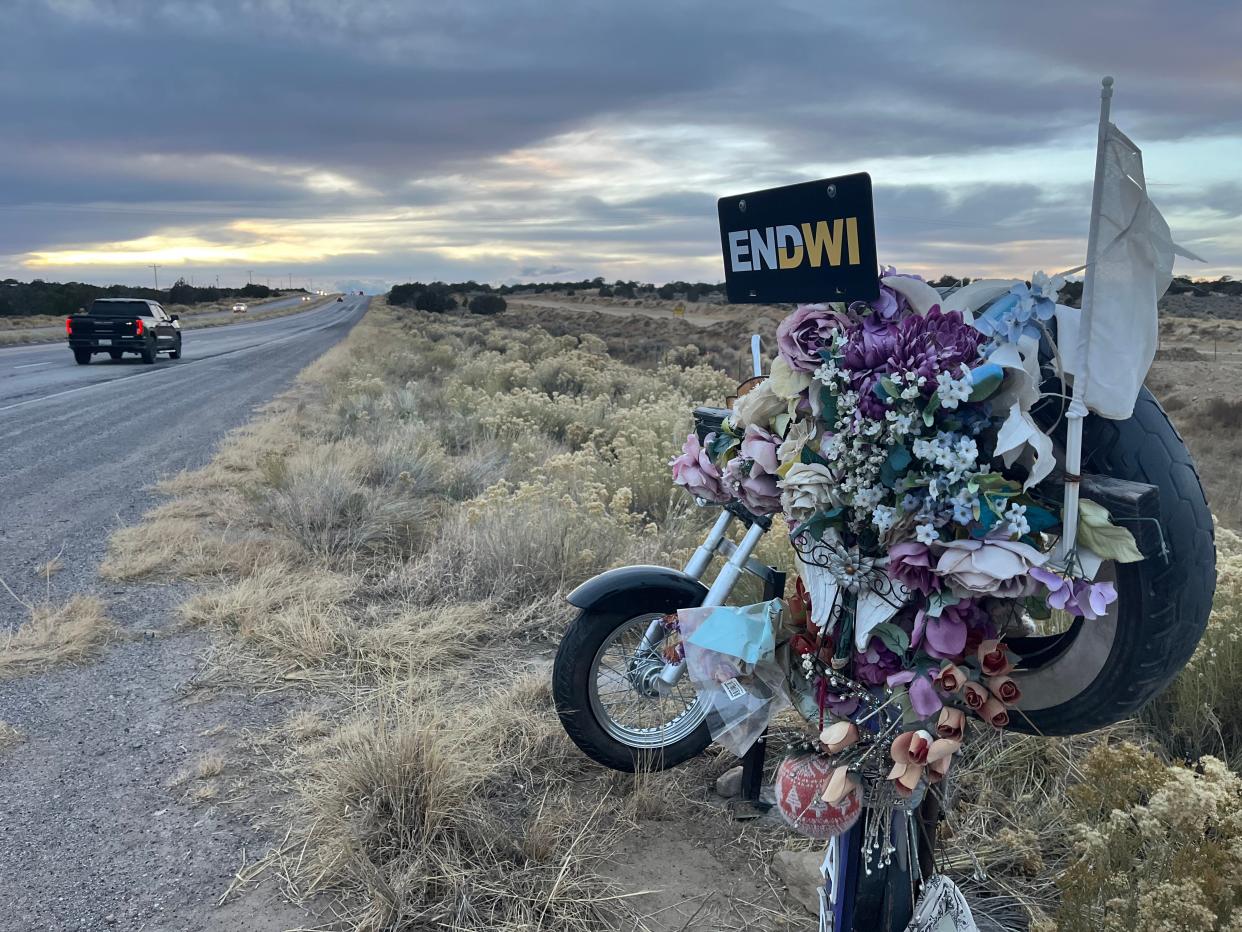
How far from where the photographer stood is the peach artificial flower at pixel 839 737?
6.51 feet

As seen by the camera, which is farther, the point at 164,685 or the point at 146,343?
the point at 146,343

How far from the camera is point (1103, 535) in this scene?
177 cm

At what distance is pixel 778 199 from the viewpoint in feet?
7.13

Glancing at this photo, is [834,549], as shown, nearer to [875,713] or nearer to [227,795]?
[875,713]

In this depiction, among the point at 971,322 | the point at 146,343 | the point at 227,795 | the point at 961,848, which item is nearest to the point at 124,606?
the point at 227,795

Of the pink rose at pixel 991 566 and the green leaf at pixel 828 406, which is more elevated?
the green leaf at pixel 828 406

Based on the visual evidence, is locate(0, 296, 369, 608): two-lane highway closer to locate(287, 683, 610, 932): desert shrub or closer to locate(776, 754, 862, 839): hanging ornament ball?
locate(287, 683, 610, 932): desert shrub

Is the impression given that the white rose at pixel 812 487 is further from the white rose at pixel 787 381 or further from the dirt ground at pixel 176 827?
the dirt ground at pixel 176 827

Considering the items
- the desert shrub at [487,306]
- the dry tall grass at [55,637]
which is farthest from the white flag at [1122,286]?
the desert shrub at [487,306]

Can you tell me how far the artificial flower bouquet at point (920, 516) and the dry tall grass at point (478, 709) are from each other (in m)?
0.55

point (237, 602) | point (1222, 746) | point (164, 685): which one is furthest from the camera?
point (237, 602)

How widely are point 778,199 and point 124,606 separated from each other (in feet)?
15.5

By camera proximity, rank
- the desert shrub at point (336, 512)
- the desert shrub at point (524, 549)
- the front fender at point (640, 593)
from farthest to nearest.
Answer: the desert shrub at point (336, 512)
the desert shrub at point (524, 549)
the front fender at point (640, 593)

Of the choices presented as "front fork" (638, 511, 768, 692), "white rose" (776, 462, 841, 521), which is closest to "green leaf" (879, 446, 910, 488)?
"white rose" (776, 462, 841, 521)
